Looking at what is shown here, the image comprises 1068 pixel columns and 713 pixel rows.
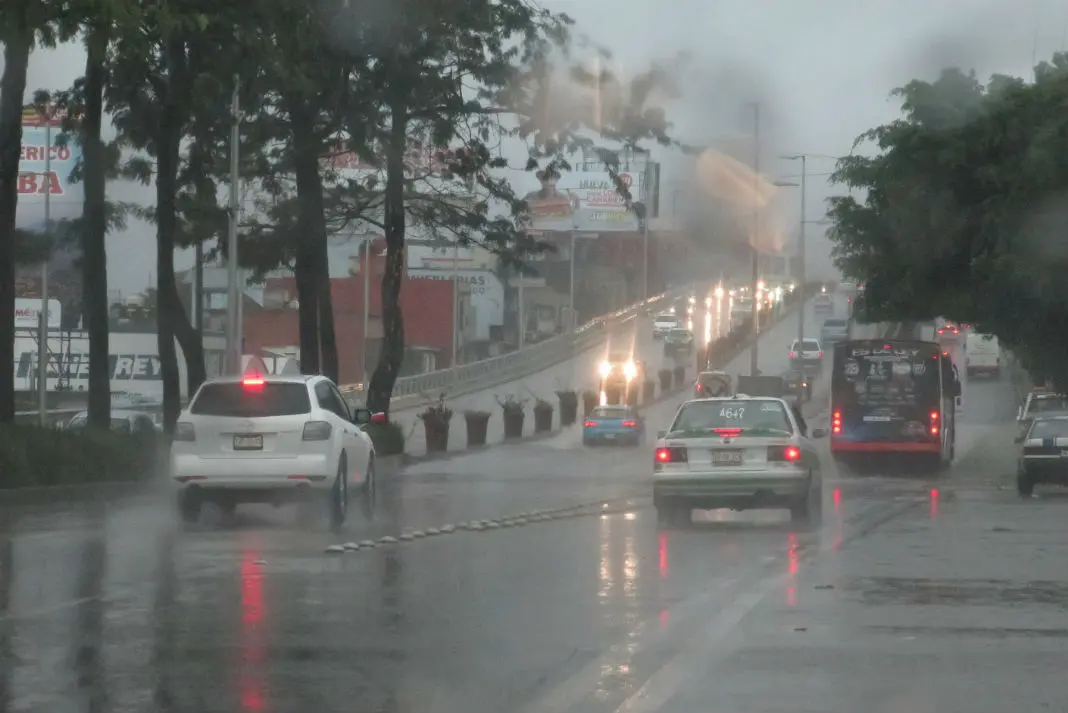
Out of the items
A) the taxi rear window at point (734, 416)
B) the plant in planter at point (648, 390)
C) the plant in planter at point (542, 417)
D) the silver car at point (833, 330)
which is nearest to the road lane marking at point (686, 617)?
the taxi rear window at point (734, 416)

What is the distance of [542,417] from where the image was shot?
6275 centimetres

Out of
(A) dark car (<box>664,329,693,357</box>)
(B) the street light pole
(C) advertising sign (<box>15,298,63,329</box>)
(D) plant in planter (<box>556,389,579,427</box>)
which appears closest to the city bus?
(B) the street light pole

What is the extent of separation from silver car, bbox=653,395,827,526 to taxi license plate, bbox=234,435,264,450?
468 cm

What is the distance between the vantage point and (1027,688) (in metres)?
9.51

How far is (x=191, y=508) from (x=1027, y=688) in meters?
12.9

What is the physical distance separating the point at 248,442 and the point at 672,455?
16.5 feet

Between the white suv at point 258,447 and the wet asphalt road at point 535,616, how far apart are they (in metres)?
0.47

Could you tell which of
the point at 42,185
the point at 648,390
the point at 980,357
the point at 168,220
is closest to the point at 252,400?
the point at 168,220

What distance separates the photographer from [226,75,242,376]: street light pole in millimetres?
36381

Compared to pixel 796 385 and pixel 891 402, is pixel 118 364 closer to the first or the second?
pixel 796 385

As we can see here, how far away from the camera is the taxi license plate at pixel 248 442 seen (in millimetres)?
20359

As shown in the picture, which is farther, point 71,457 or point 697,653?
point 71,457

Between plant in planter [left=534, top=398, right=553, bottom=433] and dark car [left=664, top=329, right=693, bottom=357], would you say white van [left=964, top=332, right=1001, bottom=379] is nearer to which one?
dark car [left=664, top=329, right=693, bottom=357]

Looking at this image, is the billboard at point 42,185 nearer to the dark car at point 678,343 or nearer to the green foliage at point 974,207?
the green foliage at point 974,207
